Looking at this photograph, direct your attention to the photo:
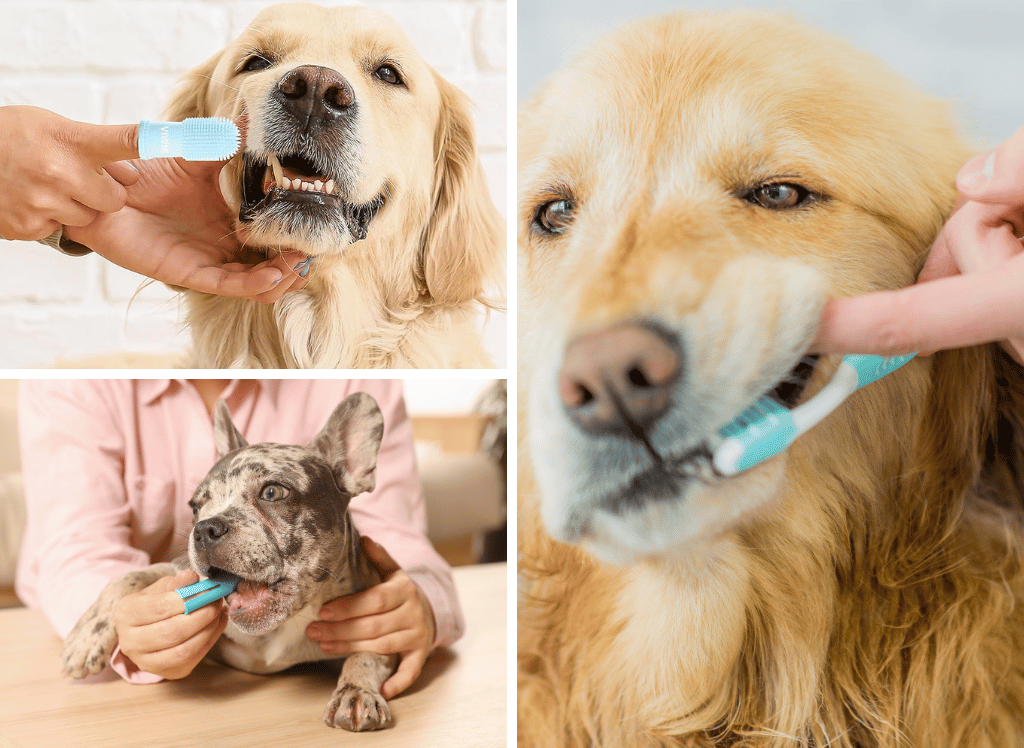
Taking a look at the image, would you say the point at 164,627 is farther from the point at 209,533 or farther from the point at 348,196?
the point at 348,196

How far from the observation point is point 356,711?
3.39 feet

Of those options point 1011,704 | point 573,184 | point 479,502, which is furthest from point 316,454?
point 1011,704

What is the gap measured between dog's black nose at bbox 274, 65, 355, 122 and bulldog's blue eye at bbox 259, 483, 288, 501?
1.68 feet

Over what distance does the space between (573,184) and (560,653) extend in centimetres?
69

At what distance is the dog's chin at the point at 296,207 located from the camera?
949 mm

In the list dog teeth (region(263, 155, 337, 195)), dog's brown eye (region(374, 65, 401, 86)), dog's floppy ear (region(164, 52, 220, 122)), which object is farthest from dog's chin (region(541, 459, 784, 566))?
dog's floppy ear (region(164, 52, 220, 122))

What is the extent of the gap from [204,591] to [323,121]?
2.20ft

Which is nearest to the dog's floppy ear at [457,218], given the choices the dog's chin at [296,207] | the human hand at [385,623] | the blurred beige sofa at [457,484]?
the dog's chin at [296,207]

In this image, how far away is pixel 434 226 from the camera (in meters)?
1.04

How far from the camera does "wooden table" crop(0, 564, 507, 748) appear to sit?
1005 millimetres

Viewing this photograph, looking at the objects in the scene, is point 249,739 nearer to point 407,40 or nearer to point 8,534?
point 8,534

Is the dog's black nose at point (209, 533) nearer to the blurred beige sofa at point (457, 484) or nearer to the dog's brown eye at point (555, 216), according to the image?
the blurred beige sofa at point (457, 484)

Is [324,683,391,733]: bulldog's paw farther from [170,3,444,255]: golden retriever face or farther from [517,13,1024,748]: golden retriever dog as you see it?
[170,3,444,255]: golden retriever face

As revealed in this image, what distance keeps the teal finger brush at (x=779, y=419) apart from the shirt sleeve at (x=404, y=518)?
49 centimetres
